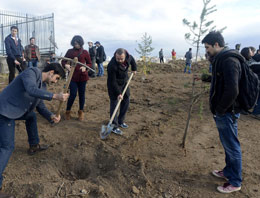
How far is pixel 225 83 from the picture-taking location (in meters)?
2.42

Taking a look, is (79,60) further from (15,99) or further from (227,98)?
(227,98)

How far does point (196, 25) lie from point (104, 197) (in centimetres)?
290

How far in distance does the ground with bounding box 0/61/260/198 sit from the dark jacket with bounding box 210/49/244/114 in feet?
2.37

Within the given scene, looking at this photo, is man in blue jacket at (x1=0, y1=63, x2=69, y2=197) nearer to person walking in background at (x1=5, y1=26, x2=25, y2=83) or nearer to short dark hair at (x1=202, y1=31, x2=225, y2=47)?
short dark hair at (x1=202, y1=31, x2=225, y2=47)

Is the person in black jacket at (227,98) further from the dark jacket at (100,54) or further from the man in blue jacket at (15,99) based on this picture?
the dark jacket at (100,54)

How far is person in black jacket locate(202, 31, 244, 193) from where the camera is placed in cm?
237

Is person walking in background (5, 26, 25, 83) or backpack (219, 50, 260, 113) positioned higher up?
person walking in background (5, 26, 25, 83)

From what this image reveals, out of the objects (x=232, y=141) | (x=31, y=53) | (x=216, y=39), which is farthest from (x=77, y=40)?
(x=31, y=53)

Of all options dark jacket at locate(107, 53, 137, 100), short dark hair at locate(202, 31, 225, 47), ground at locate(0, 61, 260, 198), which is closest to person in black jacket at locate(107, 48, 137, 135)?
dark jacket at locate(107, 53, 137, 100)

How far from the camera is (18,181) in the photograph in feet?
9.64

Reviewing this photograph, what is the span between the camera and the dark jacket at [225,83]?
92.7 inches

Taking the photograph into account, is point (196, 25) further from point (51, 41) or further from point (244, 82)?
point (51, 41)

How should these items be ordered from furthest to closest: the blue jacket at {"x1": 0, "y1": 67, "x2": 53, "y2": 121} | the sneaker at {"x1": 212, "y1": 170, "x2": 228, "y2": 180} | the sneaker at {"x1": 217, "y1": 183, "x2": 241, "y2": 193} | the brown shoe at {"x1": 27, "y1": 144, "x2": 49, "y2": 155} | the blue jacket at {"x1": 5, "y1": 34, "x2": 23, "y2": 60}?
the blue jacket at {"x1": 5, "y1": 34, "x2": 23, "y2": 60} < the brown shoe at {"x1": 27, "y1": 144, "x2": 49, "y2": 155} < the sneaker at {"x1": 212, "y1": 170, "x2": 228, "y2": 180} < the sneaker at {"x1": 217, "y1": 183, "x2": 241, "y2": 193} < the blue jacket at {"x1": 0, "y1": 67, "x2": 53, "y2": 121}

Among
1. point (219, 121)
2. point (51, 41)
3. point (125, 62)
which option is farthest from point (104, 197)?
point (51, 41)
